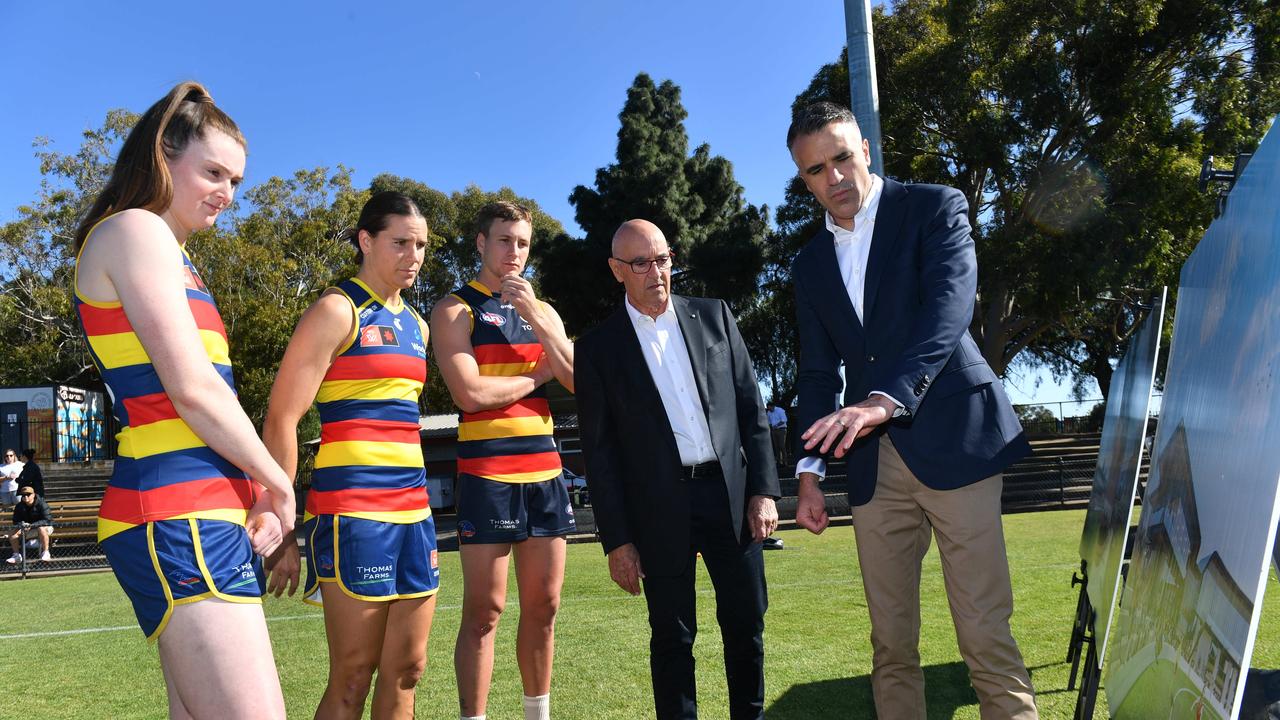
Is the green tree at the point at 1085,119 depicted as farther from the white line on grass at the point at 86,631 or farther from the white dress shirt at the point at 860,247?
the white dress shirt at the point at 860,247

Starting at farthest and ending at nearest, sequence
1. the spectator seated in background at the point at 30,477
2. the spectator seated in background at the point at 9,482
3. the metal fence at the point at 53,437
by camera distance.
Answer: the metal fence at the point at 53,437, the spectator seated in background at the point at 9,482, the spectator seated in background at the point at 30,477

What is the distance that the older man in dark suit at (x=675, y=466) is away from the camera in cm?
354

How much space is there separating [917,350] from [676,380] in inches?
43.3

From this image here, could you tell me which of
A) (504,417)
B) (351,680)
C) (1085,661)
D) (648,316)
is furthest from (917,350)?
(351,680)

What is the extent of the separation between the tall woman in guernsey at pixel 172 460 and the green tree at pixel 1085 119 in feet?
65.7

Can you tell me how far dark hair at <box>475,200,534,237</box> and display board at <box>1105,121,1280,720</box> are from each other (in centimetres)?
270

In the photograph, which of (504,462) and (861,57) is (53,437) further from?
(504,462)

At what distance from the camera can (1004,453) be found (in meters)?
2.99

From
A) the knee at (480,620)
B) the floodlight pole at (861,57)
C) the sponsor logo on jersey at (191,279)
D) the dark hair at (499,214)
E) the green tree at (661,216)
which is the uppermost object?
the green tree at (661,216)

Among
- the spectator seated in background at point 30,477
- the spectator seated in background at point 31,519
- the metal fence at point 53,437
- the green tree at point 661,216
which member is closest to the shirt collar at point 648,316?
the spectator seated in background at point 31,519

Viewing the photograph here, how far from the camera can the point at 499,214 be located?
4.18 meters

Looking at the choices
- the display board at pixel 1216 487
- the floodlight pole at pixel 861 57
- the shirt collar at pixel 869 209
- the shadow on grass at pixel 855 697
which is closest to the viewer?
the display board at pixel 1216 487

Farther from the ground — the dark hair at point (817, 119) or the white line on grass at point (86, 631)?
the dark hair at point (817, 119)

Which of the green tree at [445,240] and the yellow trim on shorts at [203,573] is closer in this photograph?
the yellow trim on shorts at [203,573]
